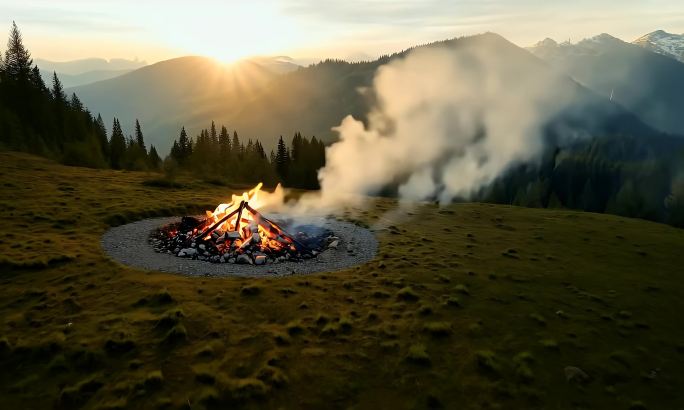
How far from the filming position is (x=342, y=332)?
68.5ft

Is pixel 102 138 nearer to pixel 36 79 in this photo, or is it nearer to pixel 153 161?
pixel 153 161

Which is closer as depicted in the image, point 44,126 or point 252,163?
point 44,126

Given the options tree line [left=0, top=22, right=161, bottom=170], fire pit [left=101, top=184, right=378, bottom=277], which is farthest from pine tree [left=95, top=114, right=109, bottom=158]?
fire pit [left=101, top=184, right=378, bottom=277]

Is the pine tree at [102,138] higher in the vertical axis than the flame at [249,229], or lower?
higher

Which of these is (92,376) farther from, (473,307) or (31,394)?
(473,307)

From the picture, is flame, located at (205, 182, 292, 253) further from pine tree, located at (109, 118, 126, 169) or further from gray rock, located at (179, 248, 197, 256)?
pine tree, located at (109, 118, 126, 169)

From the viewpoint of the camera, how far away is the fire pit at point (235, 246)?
29.5m

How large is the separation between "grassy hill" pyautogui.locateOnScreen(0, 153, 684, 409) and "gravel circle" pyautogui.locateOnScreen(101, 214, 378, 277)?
1.34 meters

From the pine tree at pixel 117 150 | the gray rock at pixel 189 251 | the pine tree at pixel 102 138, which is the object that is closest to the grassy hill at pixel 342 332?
the gray rock at pixel 189 251

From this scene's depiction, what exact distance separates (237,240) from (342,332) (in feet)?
51.6

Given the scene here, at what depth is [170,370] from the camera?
17.1 meters

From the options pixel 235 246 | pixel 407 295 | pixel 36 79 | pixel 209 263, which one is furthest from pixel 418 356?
pixel 36 79

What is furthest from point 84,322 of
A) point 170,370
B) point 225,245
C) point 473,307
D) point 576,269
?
point 576,269

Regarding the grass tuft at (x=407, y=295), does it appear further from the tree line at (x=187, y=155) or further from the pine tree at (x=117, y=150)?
the pine tree at (x=117, y=150)
